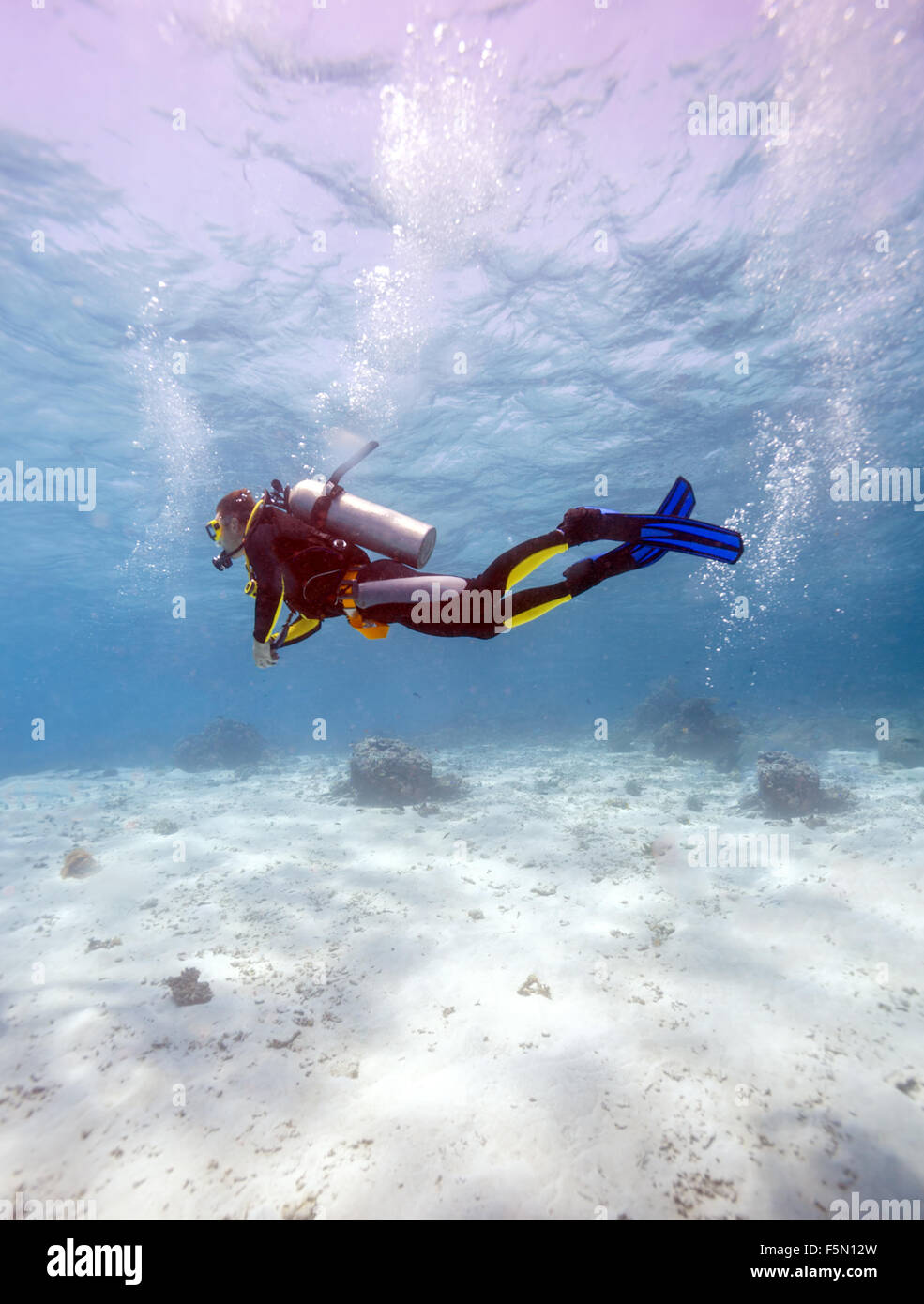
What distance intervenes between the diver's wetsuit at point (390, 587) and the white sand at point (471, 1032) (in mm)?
3503

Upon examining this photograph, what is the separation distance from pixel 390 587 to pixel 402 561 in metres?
0.30

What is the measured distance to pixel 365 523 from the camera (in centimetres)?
490

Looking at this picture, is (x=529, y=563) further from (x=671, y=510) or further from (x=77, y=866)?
(x=77, y=866)

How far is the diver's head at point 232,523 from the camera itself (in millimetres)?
5277

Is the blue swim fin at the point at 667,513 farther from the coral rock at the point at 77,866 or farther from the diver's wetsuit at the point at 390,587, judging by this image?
the coral rock at the point at 77,866

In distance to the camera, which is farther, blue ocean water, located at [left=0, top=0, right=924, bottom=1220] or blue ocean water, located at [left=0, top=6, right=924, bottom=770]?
blue ocean water, located at [left=0, top=6, right=924, bottom=770]

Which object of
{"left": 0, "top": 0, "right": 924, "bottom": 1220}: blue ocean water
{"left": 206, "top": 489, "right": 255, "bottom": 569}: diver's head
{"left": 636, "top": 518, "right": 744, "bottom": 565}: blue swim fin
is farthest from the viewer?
{"left": 206, "top": 489, "right": 255, "bottom": 569}: diver's head

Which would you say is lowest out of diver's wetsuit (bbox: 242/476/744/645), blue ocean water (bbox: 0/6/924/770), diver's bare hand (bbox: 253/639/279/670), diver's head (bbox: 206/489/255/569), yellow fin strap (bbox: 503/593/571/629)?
diver's bare hand (bbox: 253/639/279/670)

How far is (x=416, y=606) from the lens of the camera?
4797 mm

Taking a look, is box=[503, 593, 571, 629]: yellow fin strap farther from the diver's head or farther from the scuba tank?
the diver's head

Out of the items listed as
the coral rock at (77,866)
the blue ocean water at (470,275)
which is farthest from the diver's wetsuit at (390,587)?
the blue ocean water at (470,275)

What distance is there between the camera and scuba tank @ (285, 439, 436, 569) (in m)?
4.83

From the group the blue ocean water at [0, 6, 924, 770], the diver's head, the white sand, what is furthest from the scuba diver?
the blue ocean water at [0, 6, 924, 770]
